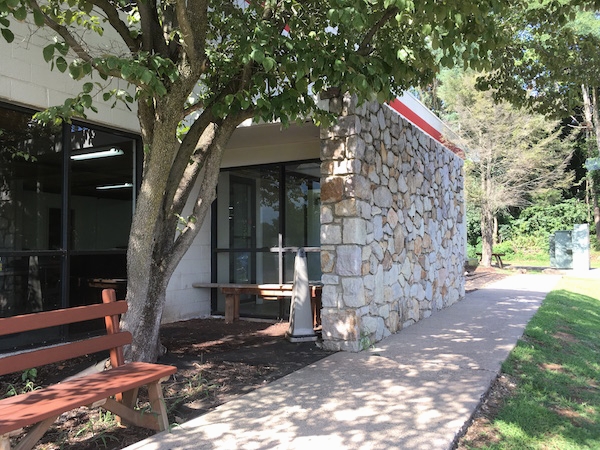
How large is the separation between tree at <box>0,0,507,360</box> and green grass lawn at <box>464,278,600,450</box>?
275 centimetres

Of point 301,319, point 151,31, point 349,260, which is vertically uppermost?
point 151,31

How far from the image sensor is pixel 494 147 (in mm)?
18406

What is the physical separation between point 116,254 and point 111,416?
11.2ft

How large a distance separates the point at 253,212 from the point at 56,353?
5529 mm

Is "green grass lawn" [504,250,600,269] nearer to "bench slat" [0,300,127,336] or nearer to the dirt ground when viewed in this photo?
the dirt ground

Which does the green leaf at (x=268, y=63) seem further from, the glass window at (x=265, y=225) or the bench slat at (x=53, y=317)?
the glass window at (x=265, y=225)

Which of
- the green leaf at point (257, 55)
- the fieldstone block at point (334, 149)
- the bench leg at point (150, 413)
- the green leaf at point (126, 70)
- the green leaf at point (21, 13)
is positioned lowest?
the bench leg at point (150, 413)

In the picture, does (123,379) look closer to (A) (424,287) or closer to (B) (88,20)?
(B) (88,20)

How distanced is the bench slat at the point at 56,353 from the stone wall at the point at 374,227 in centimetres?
268

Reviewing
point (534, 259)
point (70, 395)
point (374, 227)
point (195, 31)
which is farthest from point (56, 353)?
point (534, 259)

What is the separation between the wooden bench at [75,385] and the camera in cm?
255

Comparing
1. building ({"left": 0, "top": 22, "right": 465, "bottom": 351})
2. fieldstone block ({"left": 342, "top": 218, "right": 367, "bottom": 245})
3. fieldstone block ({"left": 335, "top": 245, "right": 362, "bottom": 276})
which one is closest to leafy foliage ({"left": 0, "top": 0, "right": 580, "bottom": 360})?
building ({"left": 0, "top": 22, "right": 465, "bottom": 351})

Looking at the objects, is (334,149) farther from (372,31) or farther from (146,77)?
(146,77)

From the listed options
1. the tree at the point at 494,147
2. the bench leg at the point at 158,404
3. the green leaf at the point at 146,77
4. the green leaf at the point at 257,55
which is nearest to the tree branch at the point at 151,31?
the green leaf at the point at 146,77
